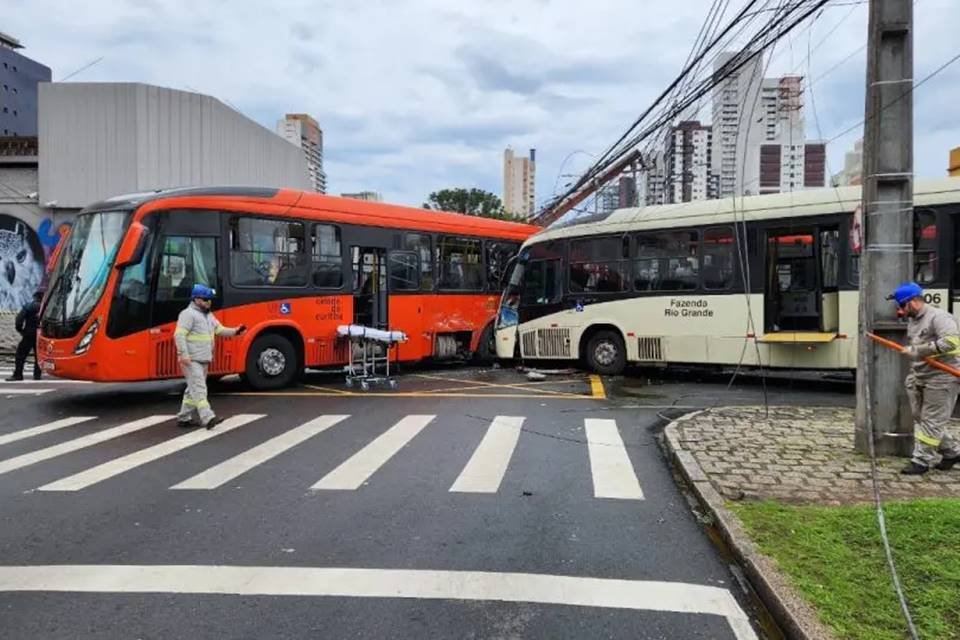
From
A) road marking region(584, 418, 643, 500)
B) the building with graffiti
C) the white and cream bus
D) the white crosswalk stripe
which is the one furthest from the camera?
the building with graffiti

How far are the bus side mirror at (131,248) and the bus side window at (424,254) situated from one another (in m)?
5.39

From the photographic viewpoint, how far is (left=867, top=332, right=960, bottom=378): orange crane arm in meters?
6.23

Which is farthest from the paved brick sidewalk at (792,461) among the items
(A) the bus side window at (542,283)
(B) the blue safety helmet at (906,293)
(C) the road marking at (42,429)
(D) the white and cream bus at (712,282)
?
(C) the road marking at (42,429)

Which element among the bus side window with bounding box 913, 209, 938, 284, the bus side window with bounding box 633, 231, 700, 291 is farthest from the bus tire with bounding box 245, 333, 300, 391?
the bus side window with bounding box 913, 209, 938, 284

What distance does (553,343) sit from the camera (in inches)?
574

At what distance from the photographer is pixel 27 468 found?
23.1 feet

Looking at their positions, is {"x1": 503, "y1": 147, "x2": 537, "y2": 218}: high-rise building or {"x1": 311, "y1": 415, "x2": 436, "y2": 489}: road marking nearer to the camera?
{"x1": 311, "y1": 415, "x2": 436, "y2": 489}: road marking

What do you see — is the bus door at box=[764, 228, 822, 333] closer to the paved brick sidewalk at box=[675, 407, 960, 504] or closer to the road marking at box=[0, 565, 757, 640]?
the paved brick sidewalk at box=[675, 407, 960, 504]

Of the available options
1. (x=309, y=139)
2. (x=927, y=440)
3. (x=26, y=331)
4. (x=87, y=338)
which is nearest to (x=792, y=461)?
(x=927, y=440)

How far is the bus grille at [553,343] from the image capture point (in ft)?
47.2

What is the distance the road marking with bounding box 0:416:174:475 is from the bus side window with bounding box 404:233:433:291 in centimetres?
609

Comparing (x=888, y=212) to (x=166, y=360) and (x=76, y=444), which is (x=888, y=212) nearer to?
(x=76, y=444)

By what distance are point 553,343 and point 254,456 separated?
8187 millimetres

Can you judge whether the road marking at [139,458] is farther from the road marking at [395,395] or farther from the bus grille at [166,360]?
the road marking at [395,395]
